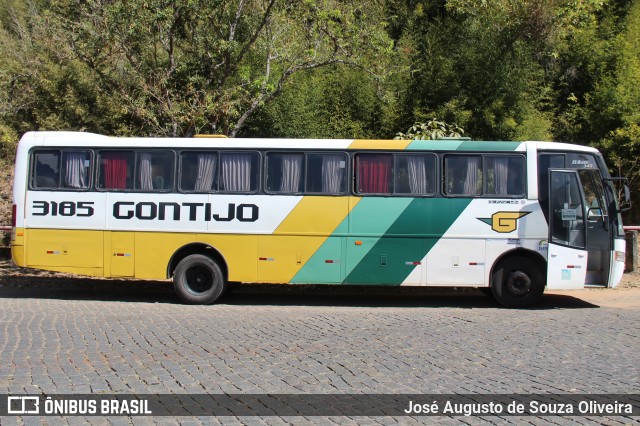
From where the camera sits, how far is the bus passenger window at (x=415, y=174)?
12.5m

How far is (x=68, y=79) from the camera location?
2334 centimetres

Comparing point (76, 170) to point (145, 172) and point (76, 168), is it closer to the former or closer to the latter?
point (76, 168)

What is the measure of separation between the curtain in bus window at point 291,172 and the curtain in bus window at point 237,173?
2.23ft

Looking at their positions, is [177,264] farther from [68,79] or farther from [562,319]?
[68,79]

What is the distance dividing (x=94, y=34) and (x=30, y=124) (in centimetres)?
1006

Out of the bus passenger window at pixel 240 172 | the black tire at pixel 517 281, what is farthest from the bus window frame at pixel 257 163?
the black tire at pixel 517 281

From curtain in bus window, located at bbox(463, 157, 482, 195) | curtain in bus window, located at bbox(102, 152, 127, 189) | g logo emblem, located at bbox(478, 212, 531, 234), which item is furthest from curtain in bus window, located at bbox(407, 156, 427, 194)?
curtain in bus window, located at bbox(102, 152, 127, 189)

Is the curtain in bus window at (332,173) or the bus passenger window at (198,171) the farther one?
the bus passenger window at (198,171)

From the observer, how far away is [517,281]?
1250 cm

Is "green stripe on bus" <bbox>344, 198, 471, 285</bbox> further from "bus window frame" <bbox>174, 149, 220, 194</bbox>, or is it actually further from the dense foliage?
the dense foliage

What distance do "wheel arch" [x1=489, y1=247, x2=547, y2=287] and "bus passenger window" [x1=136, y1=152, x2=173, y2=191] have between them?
656 centimetres

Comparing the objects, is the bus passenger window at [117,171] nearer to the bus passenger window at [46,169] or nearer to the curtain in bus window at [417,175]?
the bus passenger window at [46,169]

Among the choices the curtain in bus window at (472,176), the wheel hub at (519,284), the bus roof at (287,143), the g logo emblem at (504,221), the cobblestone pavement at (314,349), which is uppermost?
the bus roof at (287,143)

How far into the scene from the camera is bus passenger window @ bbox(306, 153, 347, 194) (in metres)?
12.6
